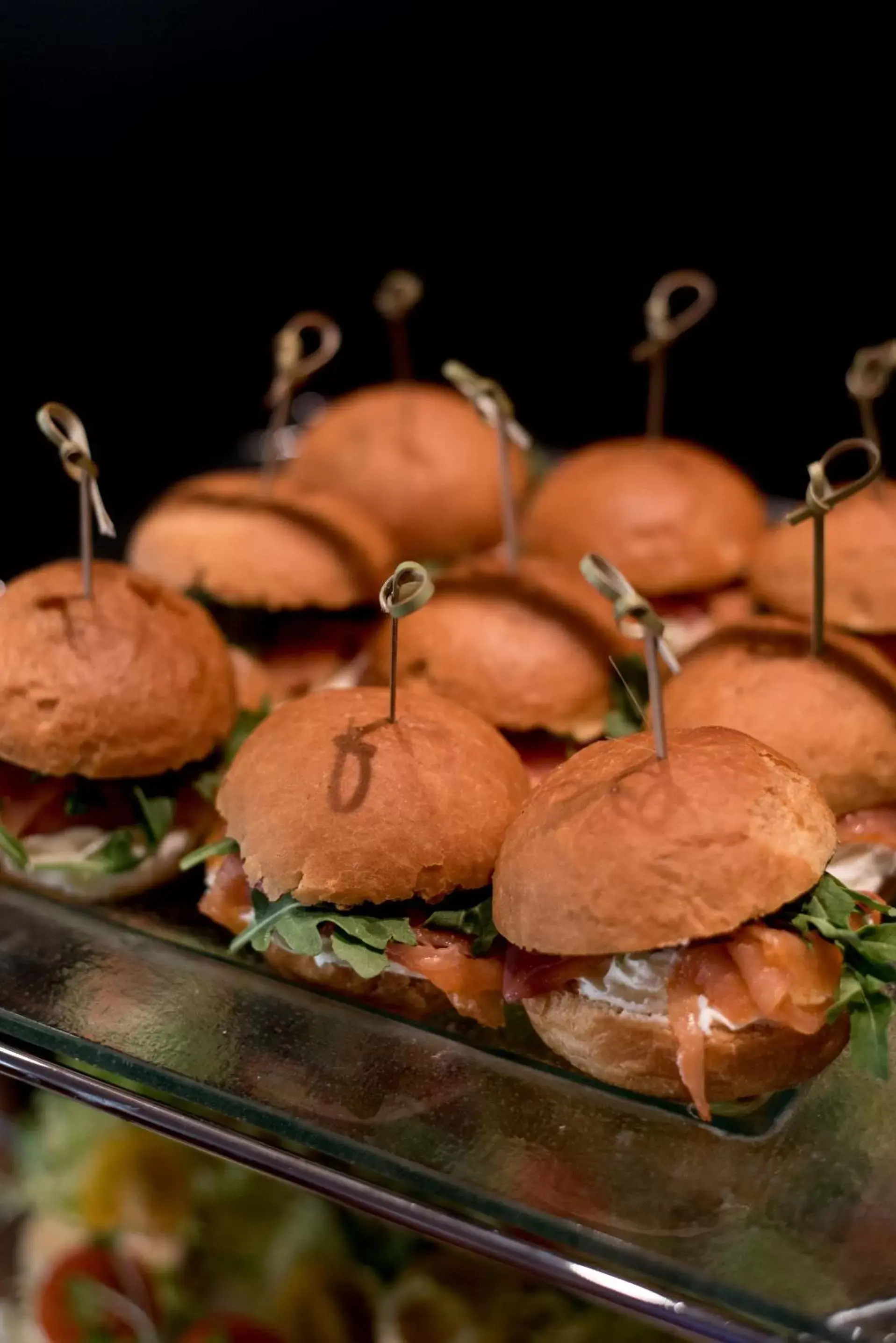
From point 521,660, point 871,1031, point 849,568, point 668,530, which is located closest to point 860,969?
point 871,1031

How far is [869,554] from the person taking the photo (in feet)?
10.4

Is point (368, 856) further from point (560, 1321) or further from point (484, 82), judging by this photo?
point (484, 82)

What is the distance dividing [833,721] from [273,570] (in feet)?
4.77

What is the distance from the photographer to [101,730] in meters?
2.72

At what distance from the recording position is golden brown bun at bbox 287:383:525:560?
4.09 metres

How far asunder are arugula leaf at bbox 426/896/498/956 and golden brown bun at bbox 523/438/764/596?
1.45m

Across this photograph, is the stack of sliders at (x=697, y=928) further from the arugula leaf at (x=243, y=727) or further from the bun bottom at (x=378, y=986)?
the arugula leaf at (x=243, y=727)

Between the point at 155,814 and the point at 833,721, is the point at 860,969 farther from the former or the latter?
the point at 155,814

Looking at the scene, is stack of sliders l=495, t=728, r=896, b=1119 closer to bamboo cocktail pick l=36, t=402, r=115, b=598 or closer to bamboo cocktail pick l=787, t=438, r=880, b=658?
bamboo cocktail pick l=787, t=438, r=880, b=658

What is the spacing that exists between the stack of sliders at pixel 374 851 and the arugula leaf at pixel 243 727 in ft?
1.46

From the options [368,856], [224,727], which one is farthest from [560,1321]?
[224,727]

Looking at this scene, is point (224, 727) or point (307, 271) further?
point (307, 271)

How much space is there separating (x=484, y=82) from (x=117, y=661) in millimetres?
3043

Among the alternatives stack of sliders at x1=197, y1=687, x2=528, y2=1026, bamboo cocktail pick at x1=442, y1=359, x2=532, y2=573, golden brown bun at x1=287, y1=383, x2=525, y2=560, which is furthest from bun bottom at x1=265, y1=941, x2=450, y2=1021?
golden brown bun at x1=287, y1=383, x2=525, y2=560
